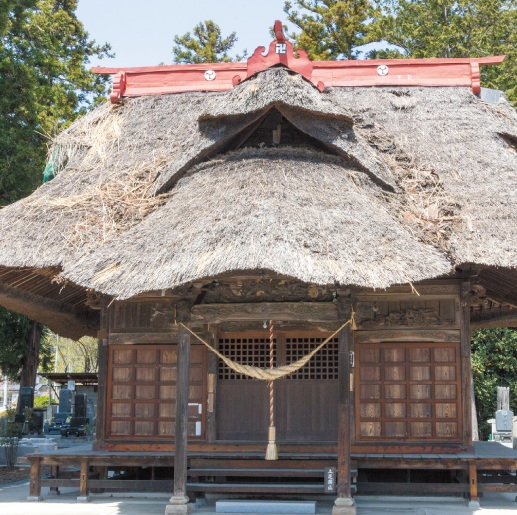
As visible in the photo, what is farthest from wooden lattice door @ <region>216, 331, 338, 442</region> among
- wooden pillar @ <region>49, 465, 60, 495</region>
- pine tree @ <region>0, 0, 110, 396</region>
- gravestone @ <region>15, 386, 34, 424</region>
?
gravestone @ <region>15, 386, 34, 424</region>

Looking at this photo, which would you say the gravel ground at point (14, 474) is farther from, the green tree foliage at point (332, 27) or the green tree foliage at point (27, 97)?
the green tree foliage at point (332, 27)

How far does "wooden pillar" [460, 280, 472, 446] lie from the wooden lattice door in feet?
6.07

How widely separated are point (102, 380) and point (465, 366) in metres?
5.54

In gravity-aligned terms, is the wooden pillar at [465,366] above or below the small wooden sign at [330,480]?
above

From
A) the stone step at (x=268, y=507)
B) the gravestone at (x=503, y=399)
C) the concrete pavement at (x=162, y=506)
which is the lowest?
the concrete pavement at (x=162, y=506)

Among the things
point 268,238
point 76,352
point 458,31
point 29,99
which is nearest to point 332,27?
point 458,31

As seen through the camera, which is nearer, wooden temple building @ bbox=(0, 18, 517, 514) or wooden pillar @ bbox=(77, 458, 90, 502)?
wooden temple building @ bbox=(0, 18, 517, 514)

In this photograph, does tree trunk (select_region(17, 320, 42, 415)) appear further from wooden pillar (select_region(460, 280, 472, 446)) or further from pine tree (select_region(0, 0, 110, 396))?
wooden pillar (select_region(460, 280, 472, 446))

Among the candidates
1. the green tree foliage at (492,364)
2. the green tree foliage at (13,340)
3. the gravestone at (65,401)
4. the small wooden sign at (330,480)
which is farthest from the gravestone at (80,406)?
the small wooden sign at (330,480)

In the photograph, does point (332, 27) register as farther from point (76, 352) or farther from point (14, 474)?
point (76, 352)

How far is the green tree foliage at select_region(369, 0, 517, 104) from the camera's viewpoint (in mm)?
20219

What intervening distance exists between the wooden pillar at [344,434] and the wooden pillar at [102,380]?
13.3 feet

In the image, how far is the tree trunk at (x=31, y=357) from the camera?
2048cm

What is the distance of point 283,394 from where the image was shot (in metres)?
10.0
